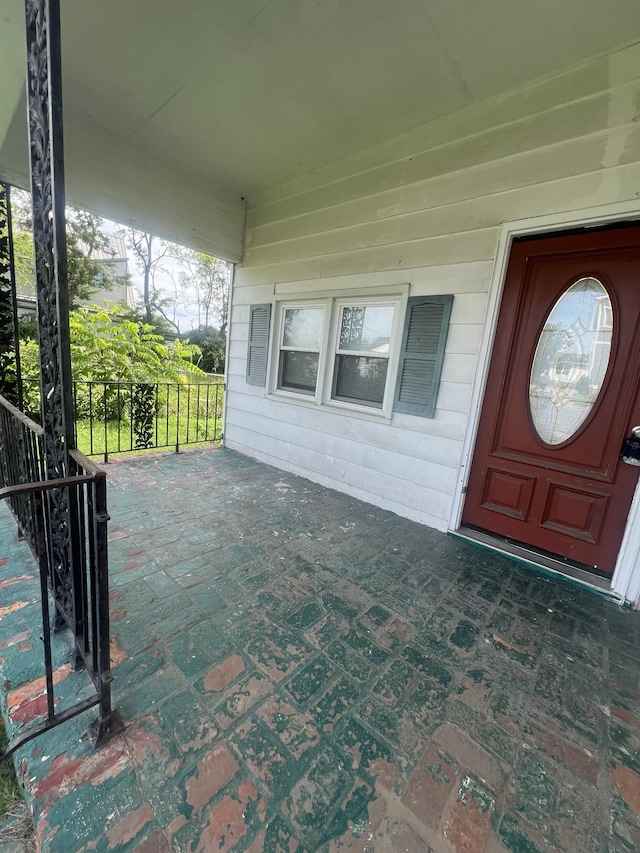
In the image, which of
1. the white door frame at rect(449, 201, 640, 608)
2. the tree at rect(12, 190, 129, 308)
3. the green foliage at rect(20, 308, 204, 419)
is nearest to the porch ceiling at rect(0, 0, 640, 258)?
the white door frame at rect(449, 201, 640, 608)

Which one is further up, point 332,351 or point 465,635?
point 332,351

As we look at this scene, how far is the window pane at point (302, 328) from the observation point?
12.0 ft

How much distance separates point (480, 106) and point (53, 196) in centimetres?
287

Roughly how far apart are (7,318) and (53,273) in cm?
213

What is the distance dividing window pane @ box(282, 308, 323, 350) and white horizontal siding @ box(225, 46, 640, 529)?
214mm

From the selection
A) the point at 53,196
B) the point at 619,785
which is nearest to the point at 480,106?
the point at 53,196

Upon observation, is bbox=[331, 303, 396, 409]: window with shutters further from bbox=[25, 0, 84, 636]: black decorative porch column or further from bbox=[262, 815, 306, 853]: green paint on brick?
bbox=[262, 815, 306, 853]: green paint on brick

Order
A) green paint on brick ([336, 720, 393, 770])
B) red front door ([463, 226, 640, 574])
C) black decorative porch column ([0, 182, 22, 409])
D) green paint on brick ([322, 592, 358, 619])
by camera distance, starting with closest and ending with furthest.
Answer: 1. green paint on brick ([336, 720, 393, 770])
2. green paint on brick ([322, 592, 358, 619])
3. red front door ([463, 226, 640, 574])
4. black decorative porch column ([0, 182, 22, 409])

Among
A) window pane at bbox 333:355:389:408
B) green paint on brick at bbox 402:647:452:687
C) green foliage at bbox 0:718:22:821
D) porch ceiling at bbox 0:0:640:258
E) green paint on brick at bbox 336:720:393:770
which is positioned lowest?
green foliage at bbox 0:718:22:821

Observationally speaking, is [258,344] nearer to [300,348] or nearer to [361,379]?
[300,348]

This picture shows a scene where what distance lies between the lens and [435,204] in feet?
8.70

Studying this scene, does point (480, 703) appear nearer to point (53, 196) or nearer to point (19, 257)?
point (53, 196)

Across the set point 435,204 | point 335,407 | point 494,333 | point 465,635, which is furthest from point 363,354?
point 465,635

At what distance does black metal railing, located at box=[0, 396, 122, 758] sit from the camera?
1.05m
